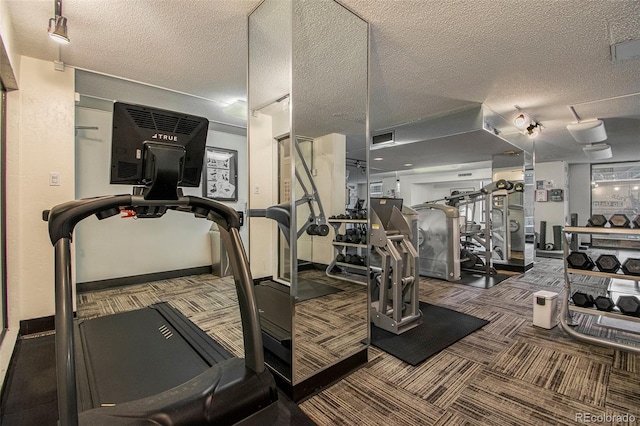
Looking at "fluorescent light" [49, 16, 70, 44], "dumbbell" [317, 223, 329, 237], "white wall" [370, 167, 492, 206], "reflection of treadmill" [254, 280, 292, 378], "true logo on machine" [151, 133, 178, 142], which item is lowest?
"reflection of treadmill" [254, 280, 292, 378]

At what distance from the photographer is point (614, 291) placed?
13.5 feet

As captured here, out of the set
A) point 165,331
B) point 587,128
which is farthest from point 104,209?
point 587,128

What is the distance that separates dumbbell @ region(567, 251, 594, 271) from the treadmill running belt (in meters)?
3.06

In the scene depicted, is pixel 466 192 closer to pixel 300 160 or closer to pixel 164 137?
pixel 300 160

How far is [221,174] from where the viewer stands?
5.25 m

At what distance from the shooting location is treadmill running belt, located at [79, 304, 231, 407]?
5.91 feet

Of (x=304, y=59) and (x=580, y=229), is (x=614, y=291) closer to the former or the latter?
(x=580, y=229)

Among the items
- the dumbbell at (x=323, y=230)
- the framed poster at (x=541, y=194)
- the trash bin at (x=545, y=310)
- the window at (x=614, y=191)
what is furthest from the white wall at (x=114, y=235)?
the window at (x=614, y=191)

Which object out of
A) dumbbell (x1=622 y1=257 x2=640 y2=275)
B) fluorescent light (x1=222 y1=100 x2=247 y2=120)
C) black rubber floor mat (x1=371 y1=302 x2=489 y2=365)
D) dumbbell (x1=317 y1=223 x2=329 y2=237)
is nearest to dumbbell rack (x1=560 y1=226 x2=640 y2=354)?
dumbbell (x1=622 y1=257 x2=640 y2=275)

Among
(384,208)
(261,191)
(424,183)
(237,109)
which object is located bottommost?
(384,208)

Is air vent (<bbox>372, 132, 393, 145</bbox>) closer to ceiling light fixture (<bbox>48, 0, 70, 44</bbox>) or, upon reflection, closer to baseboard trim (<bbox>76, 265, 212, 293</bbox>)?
baseboard trim (<bbox>76, 265, 212, 293</bbox>)

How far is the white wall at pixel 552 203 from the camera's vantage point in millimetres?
8367

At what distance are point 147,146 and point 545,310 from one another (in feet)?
11.6

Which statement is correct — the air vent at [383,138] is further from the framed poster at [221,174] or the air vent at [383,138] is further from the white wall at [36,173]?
the white wall at [36,173]
